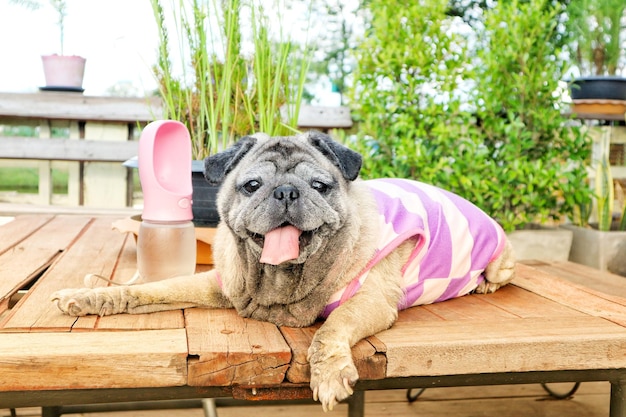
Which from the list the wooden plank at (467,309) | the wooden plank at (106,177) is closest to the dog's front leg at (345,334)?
the wooden plank at (467,309)

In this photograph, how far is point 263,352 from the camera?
106cm

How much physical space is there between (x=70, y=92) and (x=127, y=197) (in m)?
0.77

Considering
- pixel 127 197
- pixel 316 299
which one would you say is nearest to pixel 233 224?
pixel 316 299

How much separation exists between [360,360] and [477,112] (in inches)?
107

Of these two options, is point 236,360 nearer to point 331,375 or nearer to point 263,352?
point 263,352

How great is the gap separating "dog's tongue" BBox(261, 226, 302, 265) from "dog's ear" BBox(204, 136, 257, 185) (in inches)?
8.0

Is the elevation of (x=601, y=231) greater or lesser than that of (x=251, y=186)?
lesser

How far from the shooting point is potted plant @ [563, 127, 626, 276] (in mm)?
3604

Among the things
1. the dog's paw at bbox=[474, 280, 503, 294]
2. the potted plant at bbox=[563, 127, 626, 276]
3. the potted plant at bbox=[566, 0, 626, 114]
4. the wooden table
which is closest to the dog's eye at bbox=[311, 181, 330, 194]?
the wooden table

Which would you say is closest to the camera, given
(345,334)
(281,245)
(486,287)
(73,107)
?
(345,334)

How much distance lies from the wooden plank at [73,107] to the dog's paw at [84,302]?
3066 millimetres

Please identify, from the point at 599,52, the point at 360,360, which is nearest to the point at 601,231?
the point at 599,52

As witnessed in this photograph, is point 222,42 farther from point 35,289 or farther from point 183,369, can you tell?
point 183,369

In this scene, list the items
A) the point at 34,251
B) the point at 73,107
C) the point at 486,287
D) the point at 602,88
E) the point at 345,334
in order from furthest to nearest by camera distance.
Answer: the point at 602,88, the point at 73,107, the point at 34,251, the point at 486,287, the point at 345,334
